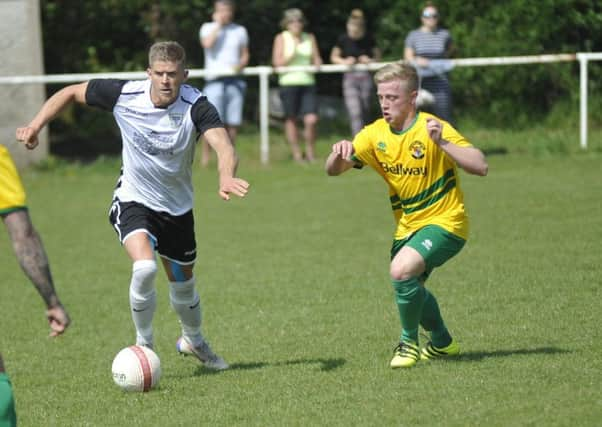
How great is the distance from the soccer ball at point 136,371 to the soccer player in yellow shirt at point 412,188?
1358mm

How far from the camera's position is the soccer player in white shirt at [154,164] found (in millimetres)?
6633

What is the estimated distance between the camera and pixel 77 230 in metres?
13.3

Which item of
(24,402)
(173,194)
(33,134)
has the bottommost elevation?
(24,402)

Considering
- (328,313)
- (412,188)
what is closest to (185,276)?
(412,188)

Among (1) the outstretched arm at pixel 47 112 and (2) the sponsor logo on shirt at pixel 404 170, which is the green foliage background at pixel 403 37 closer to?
(2) the sponsor logo on shirt at pixel 404 170

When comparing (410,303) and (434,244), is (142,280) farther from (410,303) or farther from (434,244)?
(434,244)

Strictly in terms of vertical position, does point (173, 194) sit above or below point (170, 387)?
above

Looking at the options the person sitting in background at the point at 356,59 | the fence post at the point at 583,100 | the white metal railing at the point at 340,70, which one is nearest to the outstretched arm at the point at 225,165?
the white metal railing at the point at 340,70

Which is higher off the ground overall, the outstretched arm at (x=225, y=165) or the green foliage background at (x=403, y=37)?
the outstretched arm at (x=225, y=165)

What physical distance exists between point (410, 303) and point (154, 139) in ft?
5.88

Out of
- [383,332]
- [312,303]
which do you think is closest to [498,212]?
[312,303]

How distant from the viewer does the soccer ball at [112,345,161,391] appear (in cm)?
638

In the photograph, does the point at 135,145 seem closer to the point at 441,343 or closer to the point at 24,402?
the point at 24,402

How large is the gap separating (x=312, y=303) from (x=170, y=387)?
94.4 inches
